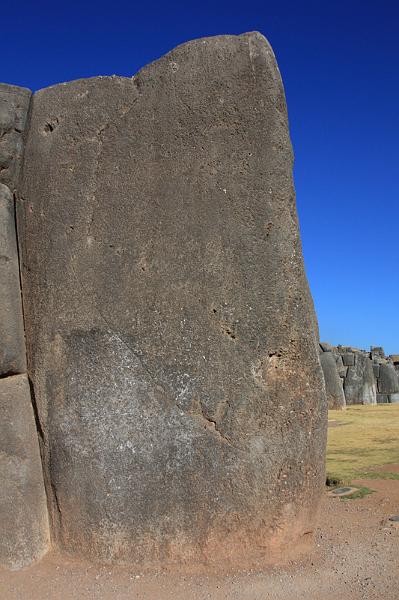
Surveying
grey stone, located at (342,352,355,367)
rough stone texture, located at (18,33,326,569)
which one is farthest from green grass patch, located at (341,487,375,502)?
grey stone, located at (342,352,355,367)

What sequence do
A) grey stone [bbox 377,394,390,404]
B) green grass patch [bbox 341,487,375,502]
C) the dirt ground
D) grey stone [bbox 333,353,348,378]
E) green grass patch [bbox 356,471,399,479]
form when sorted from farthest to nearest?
1. grey stone [bbox 377,394,390,404]
2. grey stone [bbox 333,353,348,378]
3. green grass patch [bbox 356,471,399,479]
4. green grass patch [bbox 341,487,375,502]
5. the dirt ground

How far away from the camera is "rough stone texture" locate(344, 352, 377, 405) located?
872 inches

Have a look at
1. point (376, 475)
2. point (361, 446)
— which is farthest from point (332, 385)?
point (376, 475)

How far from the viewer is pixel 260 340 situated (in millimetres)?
3797

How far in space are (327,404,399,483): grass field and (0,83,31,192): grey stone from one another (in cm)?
492

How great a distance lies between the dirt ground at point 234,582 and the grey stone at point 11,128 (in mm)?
2669

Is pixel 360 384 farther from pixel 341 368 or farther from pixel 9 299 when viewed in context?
pixel 9 299

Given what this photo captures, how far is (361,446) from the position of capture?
984 centimetres

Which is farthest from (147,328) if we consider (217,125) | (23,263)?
(217,125)

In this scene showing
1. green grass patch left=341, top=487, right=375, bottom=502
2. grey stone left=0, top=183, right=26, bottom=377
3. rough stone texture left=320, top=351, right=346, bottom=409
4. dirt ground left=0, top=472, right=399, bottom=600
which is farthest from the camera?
rough stone texture left=320, top=351, right=346, bottom=409

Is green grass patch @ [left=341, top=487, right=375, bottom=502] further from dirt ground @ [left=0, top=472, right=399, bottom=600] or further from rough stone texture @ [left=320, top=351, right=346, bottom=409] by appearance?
rough stone texture @ [left=320, top=351, right=346, bottom=409]

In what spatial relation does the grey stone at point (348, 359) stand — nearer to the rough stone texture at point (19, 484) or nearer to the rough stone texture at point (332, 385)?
the rough stone texture at point (332, 385)

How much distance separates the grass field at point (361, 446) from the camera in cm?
740

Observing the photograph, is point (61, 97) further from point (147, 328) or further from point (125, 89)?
point (147, 328)
